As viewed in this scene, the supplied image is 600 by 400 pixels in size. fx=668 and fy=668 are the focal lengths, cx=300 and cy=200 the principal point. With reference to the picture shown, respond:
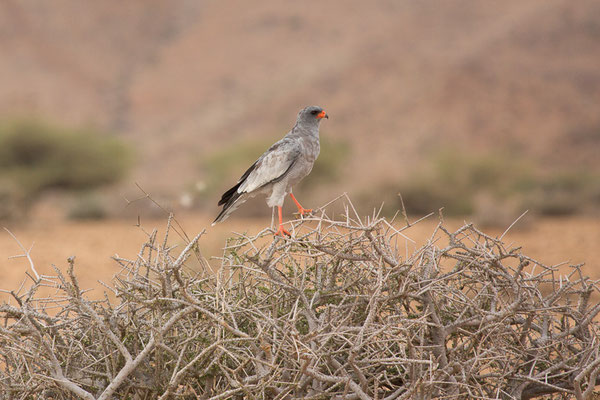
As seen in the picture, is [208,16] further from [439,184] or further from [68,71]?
[439,184]

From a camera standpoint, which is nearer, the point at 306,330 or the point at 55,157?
the point at 306,330

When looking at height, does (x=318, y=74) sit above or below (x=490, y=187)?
above

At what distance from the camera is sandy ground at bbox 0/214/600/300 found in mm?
10414

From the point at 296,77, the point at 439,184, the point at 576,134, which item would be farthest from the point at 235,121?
the point at 439,184

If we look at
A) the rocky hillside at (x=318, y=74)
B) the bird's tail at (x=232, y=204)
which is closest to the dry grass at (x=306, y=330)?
the bird's tail at (x=232, y=204)

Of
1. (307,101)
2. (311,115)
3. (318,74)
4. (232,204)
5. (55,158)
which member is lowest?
(232,204)

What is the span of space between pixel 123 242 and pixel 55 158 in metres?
10.7

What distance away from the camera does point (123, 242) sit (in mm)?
14461

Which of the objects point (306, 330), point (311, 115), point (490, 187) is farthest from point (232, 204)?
point (490, 187)

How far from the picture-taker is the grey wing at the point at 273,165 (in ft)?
15.0

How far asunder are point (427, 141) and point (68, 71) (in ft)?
98.7

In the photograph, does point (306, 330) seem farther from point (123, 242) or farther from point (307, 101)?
point (307, 101)

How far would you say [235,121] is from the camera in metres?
46.3

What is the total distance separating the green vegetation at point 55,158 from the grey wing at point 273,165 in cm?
1960
